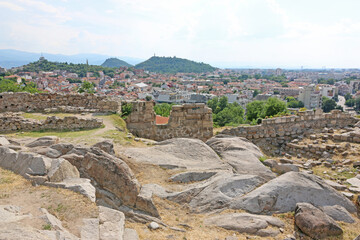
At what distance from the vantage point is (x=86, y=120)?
586 inches

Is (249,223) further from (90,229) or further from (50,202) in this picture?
(50,202)

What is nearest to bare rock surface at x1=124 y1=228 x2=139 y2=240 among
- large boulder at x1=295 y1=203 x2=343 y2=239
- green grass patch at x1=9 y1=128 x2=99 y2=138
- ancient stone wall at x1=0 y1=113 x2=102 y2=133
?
large boulder at x1=295 y1=203 x2=343 y2=239

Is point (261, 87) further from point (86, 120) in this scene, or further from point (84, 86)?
point (86, 120)

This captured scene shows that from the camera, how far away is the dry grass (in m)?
5.41

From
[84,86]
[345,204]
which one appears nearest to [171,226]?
[345,204]

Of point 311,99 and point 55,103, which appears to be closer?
point 55,103

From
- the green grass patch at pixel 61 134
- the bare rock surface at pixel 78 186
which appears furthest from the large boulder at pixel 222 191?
the green grass patch at pixel 61 134

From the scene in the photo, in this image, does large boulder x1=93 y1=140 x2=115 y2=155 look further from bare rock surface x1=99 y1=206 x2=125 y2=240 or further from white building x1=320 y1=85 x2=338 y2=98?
white building x1=320 y1=85 x2=338 y2=98

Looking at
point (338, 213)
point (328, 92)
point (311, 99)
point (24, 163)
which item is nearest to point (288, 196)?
point (338, 213)

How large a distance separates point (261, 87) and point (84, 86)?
180736 millimetres

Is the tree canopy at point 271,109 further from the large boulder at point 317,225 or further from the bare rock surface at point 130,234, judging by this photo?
the bare rock surface at point 130,234

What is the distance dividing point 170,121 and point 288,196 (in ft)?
30.1

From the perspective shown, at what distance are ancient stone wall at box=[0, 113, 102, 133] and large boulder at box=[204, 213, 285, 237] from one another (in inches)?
395

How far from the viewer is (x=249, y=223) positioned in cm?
666
